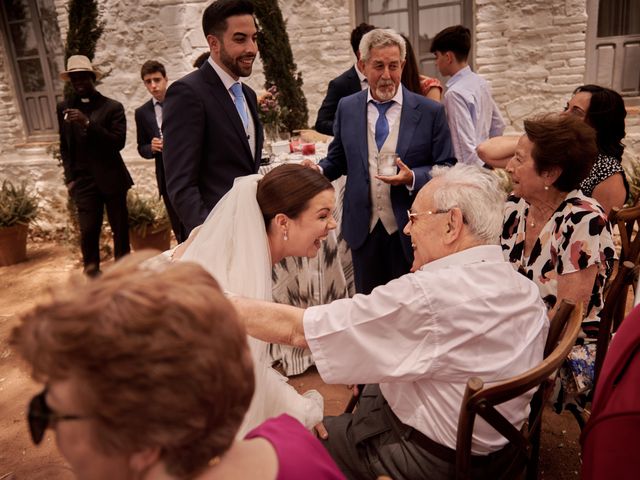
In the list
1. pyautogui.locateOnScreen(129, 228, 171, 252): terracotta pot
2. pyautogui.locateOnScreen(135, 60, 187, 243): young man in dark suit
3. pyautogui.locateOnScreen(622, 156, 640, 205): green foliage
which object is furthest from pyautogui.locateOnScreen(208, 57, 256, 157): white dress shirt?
pyautogui.locateOnScreen(622, 156, 640, 205): green foliage

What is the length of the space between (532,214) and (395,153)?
2.80 feet

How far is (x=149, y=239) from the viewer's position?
18.2 feet

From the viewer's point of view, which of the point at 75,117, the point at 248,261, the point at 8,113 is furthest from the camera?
the point at 8,113

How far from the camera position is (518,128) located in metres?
6.13

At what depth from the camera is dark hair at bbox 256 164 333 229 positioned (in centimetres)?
195

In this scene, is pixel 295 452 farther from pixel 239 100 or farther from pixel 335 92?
pixel 335 92

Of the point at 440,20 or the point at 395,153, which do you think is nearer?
the point at 395,153

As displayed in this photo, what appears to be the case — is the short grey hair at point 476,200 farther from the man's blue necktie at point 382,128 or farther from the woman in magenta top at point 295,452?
the man's blue necktie at point 382,128

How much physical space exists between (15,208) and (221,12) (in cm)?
439

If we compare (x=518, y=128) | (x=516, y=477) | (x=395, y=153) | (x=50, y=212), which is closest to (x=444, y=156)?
(x=395, y=153)

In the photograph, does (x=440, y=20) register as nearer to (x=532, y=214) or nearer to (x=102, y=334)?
(x=532, y=214)

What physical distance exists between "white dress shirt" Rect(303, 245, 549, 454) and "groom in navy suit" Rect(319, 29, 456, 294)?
1450 mm

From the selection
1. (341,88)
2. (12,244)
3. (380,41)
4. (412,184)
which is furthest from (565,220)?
(12,244)

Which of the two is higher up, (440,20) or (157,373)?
(440,20)
